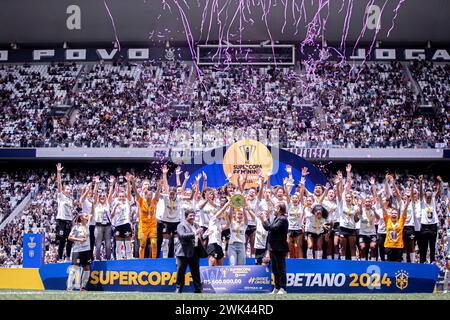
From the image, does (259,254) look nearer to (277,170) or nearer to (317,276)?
(317,276)

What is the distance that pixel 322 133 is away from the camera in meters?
32.7

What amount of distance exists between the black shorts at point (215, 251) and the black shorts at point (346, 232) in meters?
3.04

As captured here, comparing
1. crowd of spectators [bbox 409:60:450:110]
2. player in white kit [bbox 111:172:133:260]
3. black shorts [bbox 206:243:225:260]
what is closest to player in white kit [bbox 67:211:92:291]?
player in white kit [bbox 111:172:133:260]

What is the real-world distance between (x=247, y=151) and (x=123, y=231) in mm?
8253

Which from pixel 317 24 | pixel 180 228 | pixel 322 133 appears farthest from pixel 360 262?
pixel 317 24

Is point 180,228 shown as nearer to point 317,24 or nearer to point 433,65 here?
point 317,24

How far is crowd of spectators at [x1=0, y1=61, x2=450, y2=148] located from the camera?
108 ft

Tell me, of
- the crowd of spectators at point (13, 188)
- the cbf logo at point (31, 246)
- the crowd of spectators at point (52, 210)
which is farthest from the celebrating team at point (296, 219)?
the crowd of spectators at point (13, 188)

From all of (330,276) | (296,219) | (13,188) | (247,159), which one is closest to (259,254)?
(296,219)

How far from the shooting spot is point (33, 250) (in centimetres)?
1786

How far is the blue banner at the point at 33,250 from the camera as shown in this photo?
17.7 m

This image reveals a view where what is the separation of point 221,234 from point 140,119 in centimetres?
2159

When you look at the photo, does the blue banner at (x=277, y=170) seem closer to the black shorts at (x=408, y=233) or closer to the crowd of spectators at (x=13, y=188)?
the black shorts at (x=408, y=233)

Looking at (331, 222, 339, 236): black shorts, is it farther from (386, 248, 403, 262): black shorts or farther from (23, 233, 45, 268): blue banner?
(23, 233, 45, 268): blue banner
